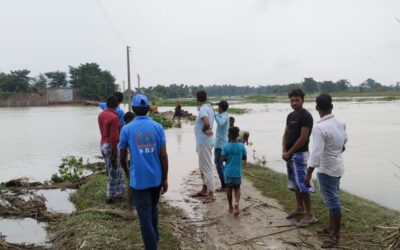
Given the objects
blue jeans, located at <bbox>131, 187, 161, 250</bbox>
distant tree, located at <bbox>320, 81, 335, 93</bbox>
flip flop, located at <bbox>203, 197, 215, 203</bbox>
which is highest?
distant tree, located at <bbox>320, 81, 335, 93</bbox>

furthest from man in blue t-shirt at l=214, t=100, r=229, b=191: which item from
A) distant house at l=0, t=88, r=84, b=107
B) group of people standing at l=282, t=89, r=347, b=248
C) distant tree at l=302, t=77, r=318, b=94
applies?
distant tree at l=302, t=77, r=318, b=94

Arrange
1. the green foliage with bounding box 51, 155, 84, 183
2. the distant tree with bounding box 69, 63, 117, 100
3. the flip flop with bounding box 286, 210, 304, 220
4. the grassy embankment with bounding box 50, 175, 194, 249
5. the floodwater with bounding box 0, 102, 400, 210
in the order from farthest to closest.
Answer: the distant tree with bounding box 69, 63, 117, 100 → the green foliage with bounding box 51, 155, 84, 183 → the floodwater with bounding box 0, 102, 400, 210 → the flip flop with bounding box 286, 210, 304, 220 → the grassy embankment with bounding box 50, 175, 194, 249

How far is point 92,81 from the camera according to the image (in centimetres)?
7700

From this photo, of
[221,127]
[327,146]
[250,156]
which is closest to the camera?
[327,146]

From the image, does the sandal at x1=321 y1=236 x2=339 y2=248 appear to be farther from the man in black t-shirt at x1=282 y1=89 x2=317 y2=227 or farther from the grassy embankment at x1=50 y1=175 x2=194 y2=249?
the grassy embankment at x1=50 y1=175 x2=194 y2=249

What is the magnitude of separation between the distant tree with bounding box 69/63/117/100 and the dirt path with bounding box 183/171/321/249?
2794 inches

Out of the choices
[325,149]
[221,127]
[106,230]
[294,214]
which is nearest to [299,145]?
[325,149]

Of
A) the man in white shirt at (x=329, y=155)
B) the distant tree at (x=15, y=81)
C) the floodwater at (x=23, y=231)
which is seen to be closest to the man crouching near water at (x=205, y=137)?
the man in white shirt at (x=329, y=155)

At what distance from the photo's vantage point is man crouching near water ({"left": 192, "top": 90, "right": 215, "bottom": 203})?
6.73 m

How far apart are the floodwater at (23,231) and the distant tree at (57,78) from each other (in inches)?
3347

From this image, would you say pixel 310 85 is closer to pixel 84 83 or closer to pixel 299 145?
pixel 84 83

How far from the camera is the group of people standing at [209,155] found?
4273mm

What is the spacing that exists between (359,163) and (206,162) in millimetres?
7242

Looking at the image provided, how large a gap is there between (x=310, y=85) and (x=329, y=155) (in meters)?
101
